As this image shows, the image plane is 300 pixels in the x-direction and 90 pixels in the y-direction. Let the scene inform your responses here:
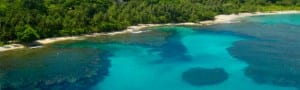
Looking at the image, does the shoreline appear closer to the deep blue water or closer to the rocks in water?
the deep blue water

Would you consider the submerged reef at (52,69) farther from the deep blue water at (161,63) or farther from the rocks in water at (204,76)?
the rocks in water at (204,76)

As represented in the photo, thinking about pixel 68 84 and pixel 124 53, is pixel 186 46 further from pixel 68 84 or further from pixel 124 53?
pixel 68 84

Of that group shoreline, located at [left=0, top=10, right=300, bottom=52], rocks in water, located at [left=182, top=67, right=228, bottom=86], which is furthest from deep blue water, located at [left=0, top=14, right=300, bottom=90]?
shoreline, located at [left=0, top=10, right=300, bottom=52]

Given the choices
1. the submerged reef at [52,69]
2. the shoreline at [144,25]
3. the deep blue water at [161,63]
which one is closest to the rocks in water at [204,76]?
the deep blue water at [161,63]

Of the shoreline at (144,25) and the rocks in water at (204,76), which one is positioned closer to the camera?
the rocks in water at (204,76)

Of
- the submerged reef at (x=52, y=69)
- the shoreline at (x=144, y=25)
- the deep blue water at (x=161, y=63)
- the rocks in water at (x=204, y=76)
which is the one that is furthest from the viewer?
the shoreline at (x=144, y=25)

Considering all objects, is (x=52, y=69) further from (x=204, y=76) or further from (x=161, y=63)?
(x=204, y=76)

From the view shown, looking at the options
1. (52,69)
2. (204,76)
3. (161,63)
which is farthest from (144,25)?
(204,76)

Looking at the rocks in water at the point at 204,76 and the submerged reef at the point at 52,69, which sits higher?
the submerged reef at the point at 52,69

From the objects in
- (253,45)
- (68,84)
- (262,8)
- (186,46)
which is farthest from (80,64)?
(262,8)
